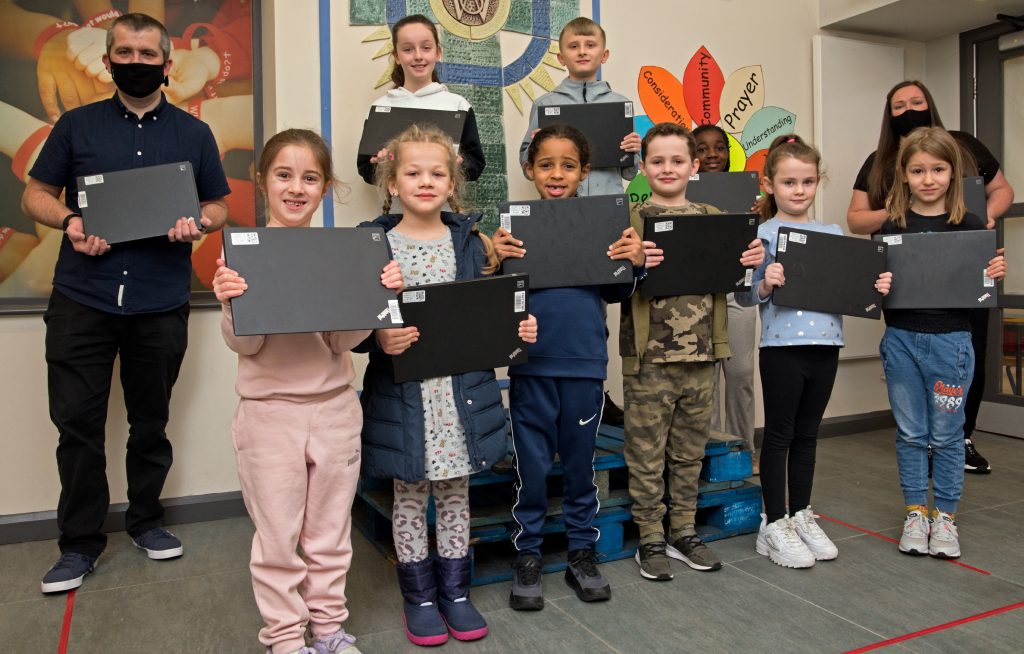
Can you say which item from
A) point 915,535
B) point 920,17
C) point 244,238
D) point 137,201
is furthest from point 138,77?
point 920,17

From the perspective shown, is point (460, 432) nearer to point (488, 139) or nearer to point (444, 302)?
point (444, 302)

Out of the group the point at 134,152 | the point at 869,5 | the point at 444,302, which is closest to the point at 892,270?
the point at 444,302

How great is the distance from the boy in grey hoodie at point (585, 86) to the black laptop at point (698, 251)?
75cm

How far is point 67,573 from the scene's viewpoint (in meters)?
2.67

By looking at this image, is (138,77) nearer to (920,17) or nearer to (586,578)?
(586,578)

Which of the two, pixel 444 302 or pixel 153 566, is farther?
pixel 153 566

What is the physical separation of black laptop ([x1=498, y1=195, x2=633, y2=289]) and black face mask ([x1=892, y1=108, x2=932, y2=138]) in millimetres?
1956

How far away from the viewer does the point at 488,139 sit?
3877 millimetres

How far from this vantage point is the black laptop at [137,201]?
8.60ft

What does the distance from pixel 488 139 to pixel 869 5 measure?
8.30 ft

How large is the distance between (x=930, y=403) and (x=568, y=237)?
1562 millimetres

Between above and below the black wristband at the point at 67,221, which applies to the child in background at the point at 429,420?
below

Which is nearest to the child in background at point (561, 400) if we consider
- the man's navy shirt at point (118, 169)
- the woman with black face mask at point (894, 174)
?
the man's navy shirt at point (118, 169)

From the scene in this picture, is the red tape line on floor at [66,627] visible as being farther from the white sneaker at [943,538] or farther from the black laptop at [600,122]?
the white sneaker at [943,538]
